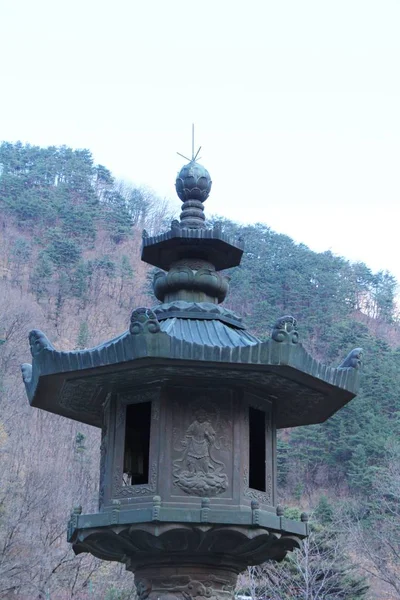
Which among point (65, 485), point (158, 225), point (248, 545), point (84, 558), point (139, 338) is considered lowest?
point (248, 545)

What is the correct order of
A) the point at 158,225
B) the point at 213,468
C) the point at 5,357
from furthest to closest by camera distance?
the point at 158,225, the point at 5,357, the point at 213,468

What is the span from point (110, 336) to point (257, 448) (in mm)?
45303

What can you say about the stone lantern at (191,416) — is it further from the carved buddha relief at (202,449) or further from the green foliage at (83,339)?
the green foliage at (83,339)

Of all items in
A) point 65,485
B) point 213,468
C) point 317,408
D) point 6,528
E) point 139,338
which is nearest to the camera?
point 139,338

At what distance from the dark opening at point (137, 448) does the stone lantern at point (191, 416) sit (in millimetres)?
141

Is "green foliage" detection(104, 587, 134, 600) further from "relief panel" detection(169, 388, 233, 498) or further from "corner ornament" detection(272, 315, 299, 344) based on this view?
"corner ornament" detection(272, 315, 299, 344)

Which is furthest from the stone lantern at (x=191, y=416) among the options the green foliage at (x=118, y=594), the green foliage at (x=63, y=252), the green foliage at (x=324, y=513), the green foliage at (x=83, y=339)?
the green foliage at (x=63, y=252)

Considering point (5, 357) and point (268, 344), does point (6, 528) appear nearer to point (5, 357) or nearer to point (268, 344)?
point (5, 357)

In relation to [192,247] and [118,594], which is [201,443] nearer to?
[192,247]

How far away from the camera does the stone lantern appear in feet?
23.4

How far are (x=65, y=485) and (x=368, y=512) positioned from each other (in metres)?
14.0

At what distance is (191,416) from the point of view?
25.1 feet

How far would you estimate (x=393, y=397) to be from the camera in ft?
141

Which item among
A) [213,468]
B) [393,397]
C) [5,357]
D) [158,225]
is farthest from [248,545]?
[158,225]
